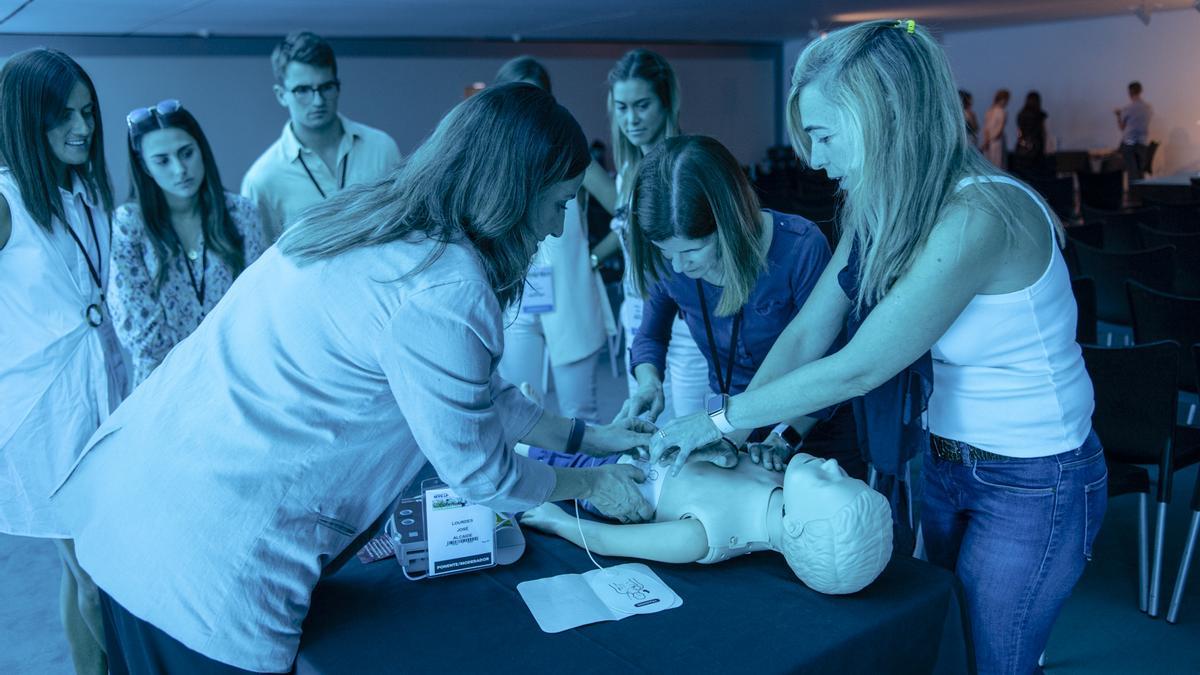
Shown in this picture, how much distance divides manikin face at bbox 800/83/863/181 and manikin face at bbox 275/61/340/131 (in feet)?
6.80

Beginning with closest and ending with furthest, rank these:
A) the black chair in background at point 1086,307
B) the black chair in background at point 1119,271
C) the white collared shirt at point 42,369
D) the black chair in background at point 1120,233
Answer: the white collared shirt at point 42,369 → the black chair in background at point 1086,307 → the black chair in background at point 1119,271 → the black chair in background at point 1120,233

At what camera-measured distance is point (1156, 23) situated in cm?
1314

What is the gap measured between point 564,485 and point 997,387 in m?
0.68

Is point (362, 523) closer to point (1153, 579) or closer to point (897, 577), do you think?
point (897, 577)

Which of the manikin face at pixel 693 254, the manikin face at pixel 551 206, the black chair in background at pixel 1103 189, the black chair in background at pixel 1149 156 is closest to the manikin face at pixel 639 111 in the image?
the manikin face at pixel 693 254

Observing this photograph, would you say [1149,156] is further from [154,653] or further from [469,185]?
[154,653]

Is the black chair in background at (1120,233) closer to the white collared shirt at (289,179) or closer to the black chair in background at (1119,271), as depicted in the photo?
the black chair in background at (1119,271)

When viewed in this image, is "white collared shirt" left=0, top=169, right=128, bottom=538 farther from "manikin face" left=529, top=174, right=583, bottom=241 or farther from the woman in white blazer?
"manikin face" left=529, top=174, right=583, bottom=241

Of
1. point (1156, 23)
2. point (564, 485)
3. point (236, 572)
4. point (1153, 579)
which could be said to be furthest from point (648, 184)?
point (1156, 23)

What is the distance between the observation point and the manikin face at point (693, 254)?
184 cm

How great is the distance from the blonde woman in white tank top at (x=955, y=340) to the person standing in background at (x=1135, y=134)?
12109 mm

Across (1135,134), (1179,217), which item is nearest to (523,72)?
(1179,217)

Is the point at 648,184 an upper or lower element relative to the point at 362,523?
upper

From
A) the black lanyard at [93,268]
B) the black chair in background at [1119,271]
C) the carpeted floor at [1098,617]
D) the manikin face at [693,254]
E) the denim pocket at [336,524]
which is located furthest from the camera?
the black chair in background at [1119,271]
